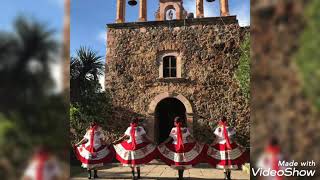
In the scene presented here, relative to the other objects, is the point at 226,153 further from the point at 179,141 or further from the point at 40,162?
the point at 40,162

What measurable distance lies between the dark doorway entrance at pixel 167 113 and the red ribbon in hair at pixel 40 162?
805 centimetres

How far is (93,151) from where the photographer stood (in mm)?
5363

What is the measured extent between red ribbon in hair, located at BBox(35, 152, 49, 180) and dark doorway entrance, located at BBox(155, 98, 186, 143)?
8054 millimetres

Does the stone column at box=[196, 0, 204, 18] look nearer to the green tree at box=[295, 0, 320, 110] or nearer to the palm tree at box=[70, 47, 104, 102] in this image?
the palm tree at box=[70, 47, 104, 102]

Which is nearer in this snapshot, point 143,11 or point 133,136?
point 133,136

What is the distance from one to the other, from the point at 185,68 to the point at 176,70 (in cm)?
26

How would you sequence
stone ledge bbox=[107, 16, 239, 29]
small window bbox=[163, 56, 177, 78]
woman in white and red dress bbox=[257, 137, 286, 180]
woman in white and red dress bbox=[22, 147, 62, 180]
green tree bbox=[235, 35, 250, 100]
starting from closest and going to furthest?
1. woman in white and red dress bbox=[22, 147, 62, 180]
2. woman in white and red dress bbox=[257, 137, 286, 180]
3. green tree bbox=[235, 35, 250, 100]
4. stone ledge bbox=[107, 16, 239, 29]
5. small window bbox=[163, 56, 177, 78]

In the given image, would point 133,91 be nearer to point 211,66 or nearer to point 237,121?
point 211,66

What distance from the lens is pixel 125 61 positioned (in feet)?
Answer: 30.9

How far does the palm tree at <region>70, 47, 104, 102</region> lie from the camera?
25.1ft

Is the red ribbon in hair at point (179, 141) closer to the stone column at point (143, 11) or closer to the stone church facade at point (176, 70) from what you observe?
the stone church facade at point (176, 70)

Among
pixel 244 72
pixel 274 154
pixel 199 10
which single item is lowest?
pixel 274 154

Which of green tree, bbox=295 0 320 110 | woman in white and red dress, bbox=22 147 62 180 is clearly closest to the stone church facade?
green tree, bbox=295 0 320 110

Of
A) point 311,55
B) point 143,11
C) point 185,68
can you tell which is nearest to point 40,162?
point 311,55
